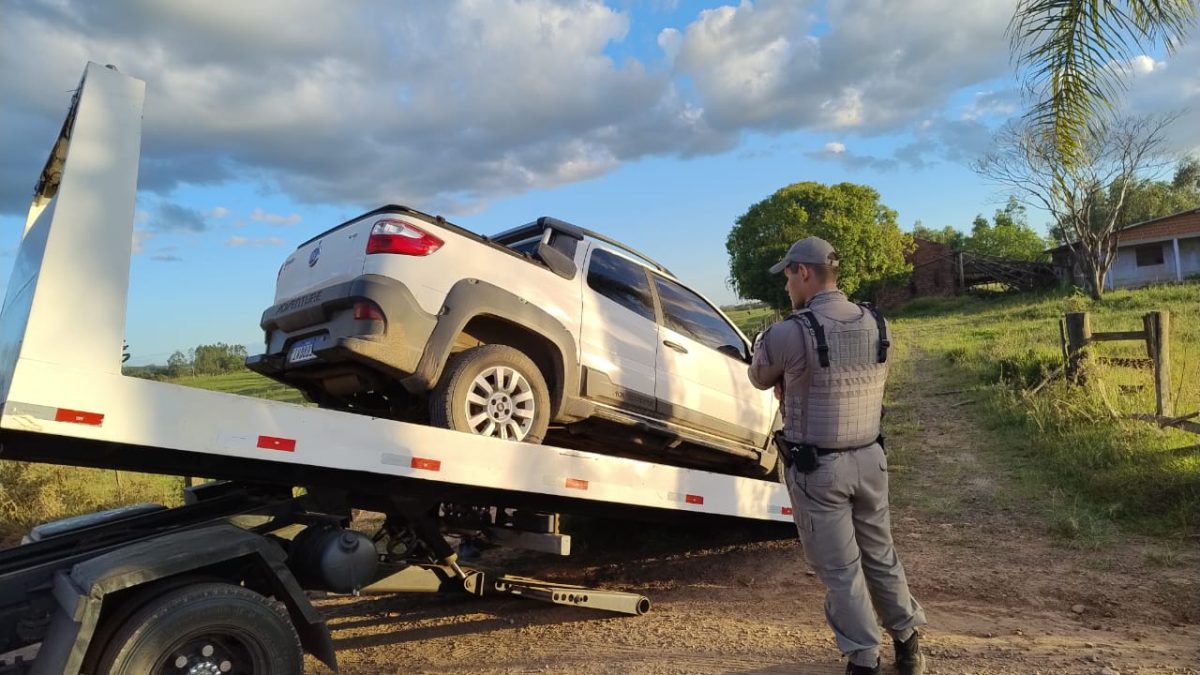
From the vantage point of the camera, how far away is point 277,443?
3.30 metres

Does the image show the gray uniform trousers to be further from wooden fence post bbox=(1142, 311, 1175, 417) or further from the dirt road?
wooden fence post bbox=(1142, 311, 1175, 417)

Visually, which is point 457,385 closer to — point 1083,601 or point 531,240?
point 531,240

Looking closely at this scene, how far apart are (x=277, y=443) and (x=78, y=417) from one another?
2.41 ft

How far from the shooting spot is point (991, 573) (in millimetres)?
5434

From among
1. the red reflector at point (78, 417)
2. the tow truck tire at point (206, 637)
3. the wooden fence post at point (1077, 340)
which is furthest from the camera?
the wooden fence post at point (1077, 340)

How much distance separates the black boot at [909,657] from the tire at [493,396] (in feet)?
6.99

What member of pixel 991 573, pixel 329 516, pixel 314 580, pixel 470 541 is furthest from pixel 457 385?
pixel 991 573

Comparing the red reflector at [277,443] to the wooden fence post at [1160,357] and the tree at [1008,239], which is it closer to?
the wooden fence post at [1160,357]

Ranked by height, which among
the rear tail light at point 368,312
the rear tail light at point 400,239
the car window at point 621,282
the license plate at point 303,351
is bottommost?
the license plate at point 303,351

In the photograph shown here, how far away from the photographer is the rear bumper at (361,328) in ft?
12.6

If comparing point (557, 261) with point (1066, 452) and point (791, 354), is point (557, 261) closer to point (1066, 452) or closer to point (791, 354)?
point (791, 354)

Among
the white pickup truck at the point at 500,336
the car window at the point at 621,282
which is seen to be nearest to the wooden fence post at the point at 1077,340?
the white pickup truck at the point at 500,336

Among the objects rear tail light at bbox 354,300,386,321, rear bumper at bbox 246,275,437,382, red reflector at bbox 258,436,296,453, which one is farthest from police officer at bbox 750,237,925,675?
red reflector at bbox 258,436,296,453

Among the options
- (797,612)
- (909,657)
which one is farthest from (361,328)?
(797,612)
